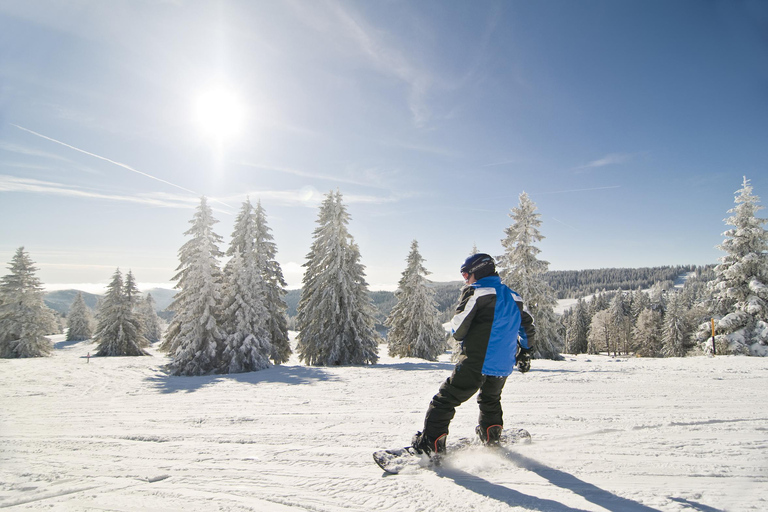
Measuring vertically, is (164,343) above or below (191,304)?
below

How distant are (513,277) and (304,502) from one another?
2274cm

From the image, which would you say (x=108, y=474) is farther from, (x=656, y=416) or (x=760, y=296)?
(x=760, y=296)

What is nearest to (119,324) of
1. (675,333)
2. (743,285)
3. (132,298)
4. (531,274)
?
(132,298)

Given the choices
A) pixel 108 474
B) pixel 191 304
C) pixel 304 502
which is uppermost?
pixel 191 304

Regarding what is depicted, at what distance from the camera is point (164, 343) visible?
18.9 metres

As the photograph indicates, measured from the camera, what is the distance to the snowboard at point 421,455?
10.1 feet

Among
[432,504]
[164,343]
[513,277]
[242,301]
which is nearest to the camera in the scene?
[432,504]

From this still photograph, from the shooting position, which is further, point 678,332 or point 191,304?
point 678,332

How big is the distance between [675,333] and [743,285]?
32721 millimetres

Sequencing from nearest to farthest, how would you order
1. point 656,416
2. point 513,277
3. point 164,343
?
point 656,416, point 164,343, point 513,277

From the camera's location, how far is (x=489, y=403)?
3600mm

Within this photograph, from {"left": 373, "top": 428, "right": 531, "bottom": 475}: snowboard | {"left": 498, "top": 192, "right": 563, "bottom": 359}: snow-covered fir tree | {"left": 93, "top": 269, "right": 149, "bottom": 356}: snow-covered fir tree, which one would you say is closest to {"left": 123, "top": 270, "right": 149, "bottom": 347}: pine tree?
{"left": 93, "top": 269, "right": 149, "bottom": 356}: snow-covered fir tree

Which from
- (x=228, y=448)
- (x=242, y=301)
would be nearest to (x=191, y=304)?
(x=242, y=301)

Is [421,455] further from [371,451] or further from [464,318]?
[464,318]
